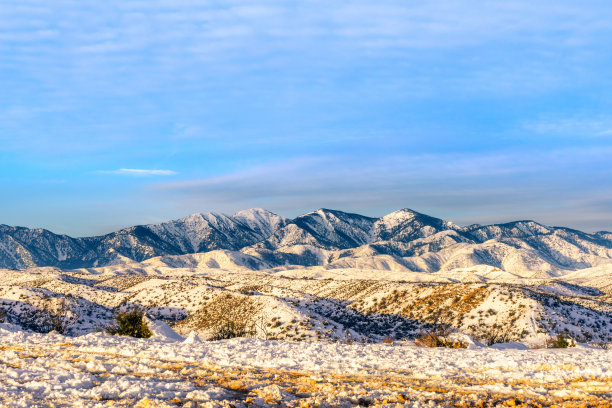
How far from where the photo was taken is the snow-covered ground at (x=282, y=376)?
10.5 meters

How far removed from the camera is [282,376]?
46.6 feet

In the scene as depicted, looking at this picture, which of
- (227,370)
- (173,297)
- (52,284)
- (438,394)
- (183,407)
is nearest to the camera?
(183,407)

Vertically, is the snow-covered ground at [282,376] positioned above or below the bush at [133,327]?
above

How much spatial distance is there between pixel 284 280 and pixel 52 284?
4912cm

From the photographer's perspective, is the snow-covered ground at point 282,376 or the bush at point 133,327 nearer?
the snow-covered ground at point 282,376

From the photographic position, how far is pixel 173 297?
76.8 meters

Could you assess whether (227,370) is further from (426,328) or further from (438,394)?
(426,328)

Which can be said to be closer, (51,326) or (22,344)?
(22,344)

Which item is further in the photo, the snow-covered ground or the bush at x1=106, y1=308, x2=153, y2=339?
the bush at x1=106, y1=308, x2=153, y2=339

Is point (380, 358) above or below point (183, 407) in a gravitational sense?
below

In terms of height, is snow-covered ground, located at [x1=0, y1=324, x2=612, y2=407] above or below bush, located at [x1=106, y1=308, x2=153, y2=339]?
above

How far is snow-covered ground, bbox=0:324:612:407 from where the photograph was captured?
10.5 metres

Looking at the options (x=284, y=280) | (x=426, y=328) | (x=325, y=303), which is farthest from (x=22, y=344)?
(x=284, y=280)

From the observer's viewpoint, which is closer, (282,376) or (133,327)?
(282,376)
